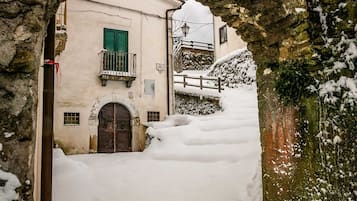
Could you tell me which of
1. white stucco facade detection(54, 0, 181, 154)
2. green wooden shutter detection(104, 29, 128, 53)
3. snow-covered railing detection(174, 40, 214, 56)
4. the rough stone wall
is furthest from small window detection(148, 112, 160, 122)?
snow-covered railing detection(174, 40, 214, 56)

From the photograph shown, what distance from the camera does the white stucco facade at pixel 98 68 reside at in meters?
10.0

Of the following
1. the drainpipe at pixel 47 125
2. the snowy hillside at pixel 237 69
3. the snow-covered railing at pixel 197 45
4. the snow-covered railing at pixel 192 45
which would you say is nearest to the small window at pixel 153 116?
the snowy hillside at pixel 237 69

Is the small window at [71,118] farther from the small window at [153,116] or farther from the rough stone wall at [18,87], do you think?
the rough stone wall at [18,87]

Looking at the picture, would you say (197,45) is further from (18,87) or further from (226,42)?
(18,87)

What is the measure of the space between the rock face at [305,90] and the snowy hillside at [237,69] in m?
10.4

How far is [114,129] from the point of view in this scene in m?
10.8

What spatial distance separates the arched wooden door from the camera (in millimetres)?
10500

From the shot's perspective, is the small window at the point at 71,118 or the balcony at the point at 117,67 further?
the balcony at the point at 117,67

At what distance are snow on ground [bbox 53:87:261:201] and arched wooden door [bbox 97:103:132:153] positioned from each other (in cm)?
96

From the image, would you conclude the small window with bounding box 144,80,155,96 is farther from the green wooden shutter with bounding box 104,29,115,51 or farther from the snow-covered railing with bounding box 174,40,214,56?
the snow-covered railing with bounding box 174,40,214,56

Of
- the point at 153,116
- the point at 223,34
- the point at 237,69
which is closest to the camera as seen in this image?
the point at 153,116

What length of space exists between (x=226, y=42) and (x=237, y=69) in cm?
378

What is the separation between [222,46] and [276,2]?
628 inches

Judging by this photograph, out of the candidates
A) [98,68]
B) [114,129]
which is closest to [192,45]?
[98,68]
